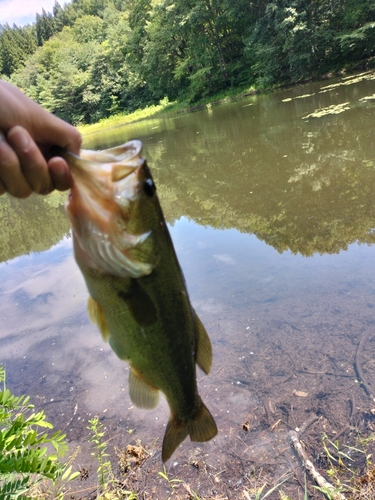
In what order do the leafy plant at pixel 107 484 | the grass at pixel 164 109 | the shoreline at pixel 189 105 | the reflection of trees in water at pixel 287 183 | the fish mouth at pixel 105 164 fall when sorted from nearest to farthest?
the fish mouth at pixel 105 164 < the leafy plant at pixel 107 484 < the reflection of trees in water at pixel 287 183 < the shoreline at pixel 189 105 < the grass at pixel 164 109

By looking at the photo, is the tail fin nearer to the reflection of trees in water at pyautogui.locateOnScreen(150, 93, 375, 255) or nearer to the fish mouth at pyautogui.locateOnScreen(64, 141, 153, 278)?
the fish mouth at pyautogui.locateOnScreen(64, 141, 153, 278)

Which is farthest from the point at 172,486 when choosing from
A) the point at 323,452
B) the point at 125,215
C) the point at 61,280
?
the point at 61,280

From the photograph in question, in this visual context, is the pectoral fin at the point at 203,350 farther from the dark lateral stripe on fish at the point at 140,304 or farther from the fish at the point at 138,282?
the dark lateral stripe on fish at the point at 140,304

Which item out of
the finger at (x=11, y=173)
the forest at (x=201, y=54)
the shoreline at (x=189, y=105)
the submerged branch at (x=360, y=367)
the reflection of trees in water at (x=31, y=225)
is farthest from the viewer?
the shoreline at (x=189, y=105)

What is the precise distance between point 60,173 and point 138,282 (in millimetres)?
493

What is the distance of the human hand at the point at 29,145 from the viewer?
122 centimetres

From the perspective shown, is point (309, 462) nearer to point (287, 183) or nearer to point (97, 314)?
point (97, 314)

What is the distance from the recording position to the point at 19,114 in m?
1.25

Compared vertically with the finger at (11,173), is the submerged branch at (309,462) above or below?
below

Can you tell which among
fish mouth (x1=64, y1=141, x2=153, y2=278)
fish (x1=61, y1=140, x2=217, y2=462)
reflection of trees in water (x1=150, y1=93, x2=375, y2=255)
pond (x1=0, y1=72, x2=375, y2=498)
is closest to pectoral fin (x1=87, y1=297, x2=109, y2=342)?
fish (x1=61, y1=140, x2=217, y2=462)

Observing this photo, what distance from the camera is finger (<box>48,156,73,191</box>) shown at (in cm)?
128

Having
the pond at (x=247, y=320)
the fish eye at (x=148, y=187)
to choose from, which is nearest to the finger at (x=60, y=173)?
the fish eye at (x=148, y=187)

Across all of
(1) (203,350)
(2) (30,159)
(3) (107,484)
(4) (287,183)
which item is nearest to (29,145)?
(2) (30,159)

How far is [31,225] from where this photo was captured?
9906mm
